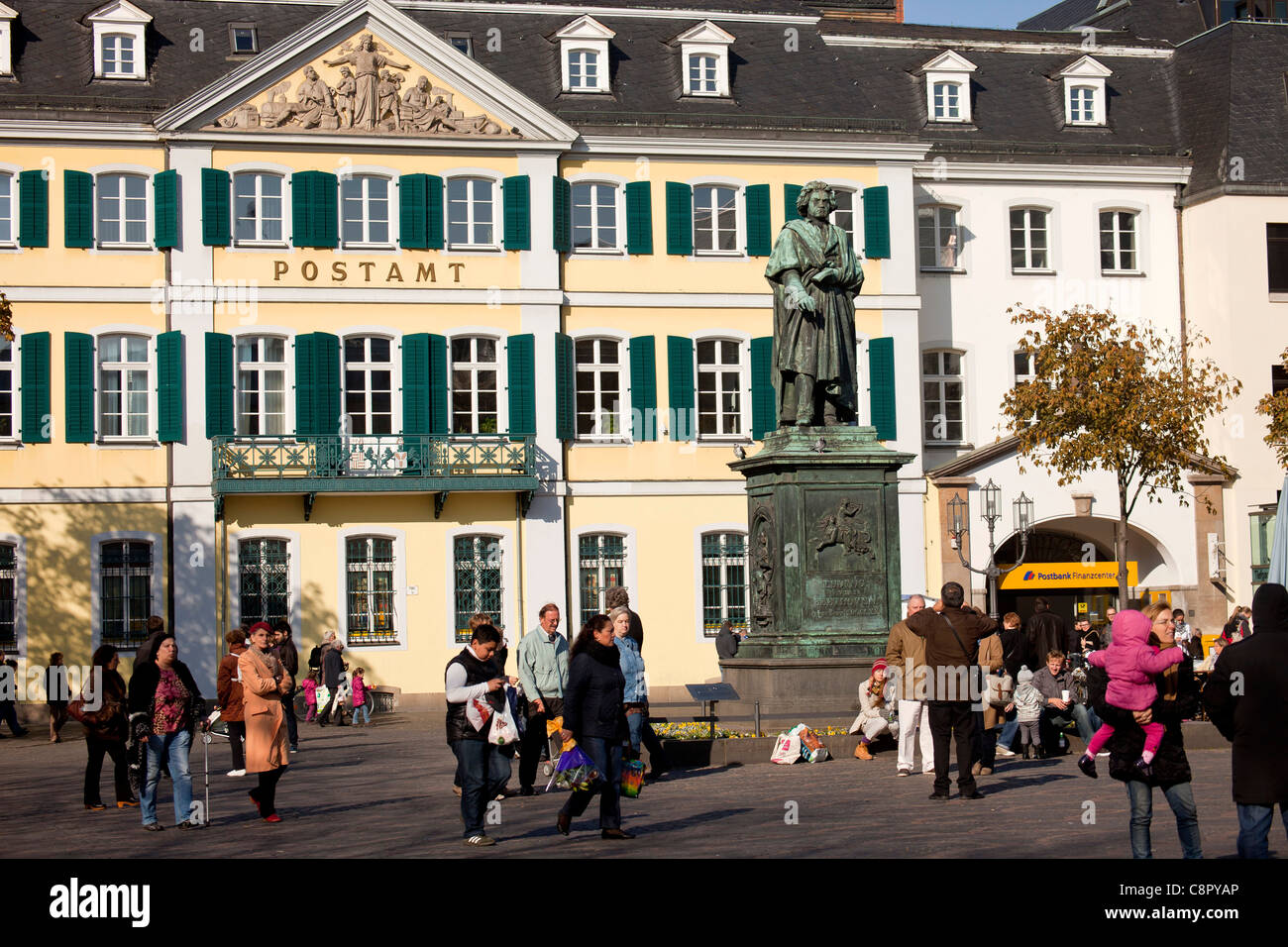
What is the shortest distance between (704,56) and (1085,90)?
8722 millimetres

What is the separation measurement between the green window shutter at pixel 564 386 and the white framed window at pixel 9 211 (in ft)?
32.2

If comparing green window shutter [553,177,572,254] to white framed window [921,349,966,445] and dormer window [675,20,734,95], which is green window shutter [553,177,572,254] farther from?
white framed window [921,349,966,445]

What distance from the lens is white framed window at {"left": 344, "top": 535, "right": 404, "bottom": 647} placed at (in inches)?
1323

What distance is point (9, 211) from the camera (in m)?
33.3

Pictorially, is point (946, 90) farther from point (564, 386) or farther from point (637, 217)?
point (564, 386)

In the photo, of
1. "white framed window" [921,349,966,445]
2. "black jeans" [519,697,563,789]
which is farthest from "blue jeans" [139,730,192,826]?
"white framed window" [921,349,966,445]

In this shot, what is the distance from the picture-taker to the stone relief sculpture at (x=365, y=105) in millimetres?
33844

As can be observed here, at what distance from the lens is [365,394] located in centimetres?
3406

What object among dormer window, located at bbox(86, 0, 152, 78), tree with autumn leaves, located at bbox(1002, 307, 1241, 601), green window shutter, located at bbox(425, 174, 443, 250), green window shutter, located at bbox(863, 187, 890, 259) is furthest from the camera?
green window shutter, located at bbox(863, 187, 890, 259)

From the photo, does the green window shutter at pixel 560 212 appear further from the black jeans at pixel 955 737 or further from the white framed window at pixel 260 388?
the black jeans at pixel 955 737

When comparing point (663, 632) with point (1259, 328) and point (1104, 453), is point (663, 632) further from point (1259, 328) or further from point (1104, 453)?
point (1259, 328)

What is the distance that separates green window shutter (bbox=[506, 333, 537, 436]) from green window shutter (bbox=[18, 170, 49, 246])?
8449 millimetres

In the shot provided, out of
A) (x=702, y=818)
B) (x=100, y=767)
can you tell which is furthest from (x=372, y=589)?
(x=702, y=818)
